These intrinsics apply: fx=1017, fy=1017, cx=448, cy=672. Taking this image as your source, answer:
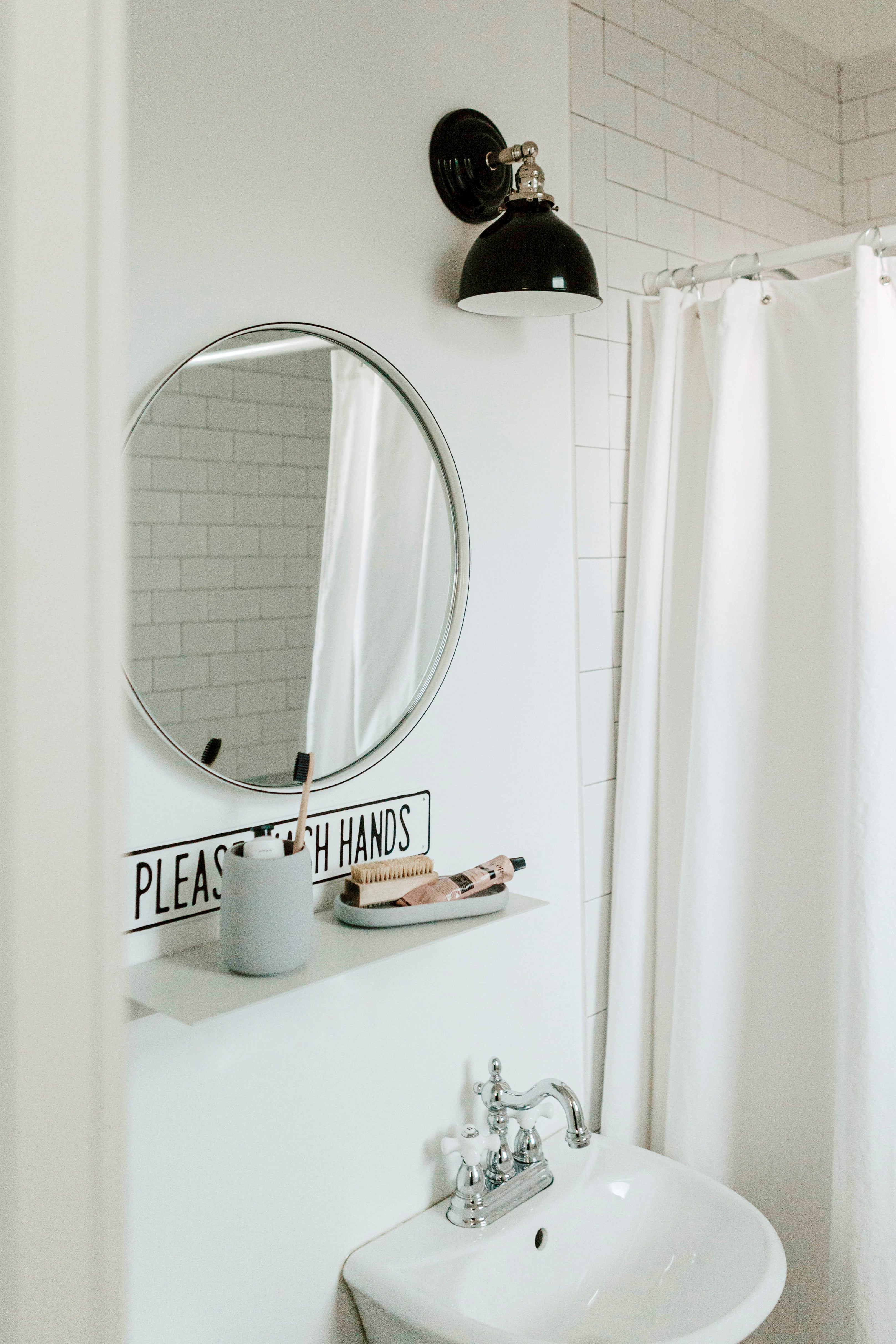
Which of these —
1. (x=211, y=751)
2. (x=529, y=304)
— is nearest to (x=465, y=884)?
(x=211, y=751)

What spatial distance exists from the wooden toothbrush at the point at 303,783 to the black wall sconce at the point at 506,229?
63 centimetres

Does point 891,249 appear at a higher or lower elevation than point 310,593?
higher

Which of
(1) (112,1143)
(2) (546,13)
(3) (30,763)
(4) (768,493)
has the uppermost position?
(2) (546,13)

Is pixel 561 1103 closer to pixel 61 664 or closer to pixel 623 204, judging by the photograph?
pixel 61 664

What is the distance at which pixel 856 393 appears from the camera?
54.8 inches

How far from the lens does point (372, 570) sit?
1.29m

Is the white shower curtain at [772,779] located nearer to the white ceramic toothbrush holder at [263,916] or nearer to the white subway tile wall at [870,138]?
the white ceramic toothbrush holder at [263,916]

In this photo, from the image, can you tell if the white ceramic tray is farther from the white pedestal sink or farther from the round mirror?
the white pedestal sink

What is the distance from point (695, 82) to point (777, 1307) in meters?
2.08

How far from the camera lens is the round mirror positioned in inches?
42.3

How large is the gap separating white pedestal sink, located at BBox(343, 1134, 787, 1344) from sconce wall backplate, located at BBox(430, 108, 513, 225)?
1363mm

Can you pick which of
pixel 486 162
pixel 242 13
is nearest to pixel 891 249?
pixel 486 162

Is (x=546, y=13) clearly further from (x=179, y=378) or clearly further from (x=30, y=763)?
(x=30, y=763)

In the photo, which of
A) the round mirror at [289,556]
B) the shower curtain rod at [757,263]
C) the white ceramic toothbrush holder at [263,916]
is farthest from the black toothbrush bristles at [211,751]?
the shower curtain rod at [757,263]
